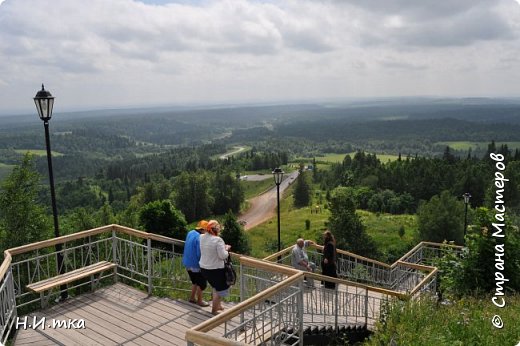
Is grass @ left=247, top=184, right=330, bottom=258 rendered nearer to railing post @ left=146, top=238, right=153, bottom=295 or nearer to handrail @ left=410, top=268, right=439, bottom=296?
handrail @ left=410, top=268, right=439, bottom=296

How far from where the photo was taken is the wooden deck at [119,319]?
6.55 metres

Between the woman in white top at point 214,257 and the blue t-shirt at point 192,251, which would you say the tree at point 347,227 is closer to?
the blue t-shirt at point 192,251

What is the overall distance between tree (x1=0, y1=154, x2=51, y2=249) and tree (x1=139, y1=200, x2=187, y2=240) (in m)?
11.7

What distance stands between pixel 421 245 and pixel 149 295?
13.3 meters

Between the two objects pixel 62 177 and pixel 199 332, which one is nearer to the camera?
pixel 199 332

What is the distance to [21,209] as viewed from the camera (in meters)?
14.1

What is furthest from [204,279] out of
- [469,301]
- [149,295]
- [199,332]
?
[469,301]

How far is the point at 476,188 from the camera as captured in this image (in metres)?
65.5

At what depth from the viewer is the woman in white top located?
689 centimetres

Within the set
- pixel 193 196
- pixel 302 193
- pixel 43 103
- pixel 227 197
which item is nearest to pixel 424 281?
pixel 43 103

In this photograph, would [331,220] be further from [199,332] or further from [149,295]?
[199,332]

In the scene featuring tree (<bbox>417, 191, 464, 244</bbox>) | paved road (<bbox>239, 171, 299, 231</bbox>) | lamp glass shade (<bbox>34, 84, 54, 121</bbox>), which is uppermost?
lamp glass shade (<bbox>34, 84, 54, 121</bbox>)

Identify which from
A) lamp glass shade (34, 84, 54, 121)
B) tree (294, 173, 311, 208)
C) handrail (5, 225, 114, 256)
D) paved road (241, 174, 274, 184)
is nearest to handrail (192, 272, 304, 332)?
handrail (5, 225, 114, 256)

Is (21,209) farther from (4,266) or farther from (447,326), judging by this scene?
(447,326)
